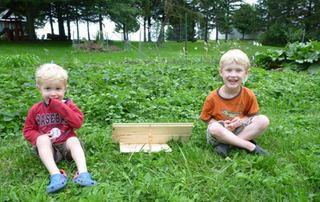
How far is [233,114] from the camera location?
2.62m

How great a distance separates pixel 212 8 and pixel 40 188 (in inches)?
1697

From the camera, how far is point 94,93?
14.0 ft

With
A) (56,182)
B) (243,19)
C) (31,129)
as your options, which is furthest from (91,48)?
(243,19)

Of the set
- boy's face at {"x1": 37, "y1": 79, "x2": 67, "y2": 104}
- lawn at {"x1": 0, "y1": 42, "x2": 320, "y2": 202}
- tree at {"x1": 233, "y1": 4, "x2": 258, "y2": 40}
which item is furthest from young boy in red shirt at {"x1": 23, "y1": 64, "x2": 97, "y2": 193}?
tree at {"x1": 233, "y1": 4, "x2": 258, "y2": 40}

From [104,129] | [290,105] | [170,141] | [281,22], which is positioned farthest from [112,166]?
[281,22]

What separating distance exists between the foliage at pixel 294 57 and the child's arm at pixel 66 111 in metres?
6.91

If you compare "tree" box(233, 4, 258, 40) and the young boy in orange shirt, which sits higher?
"tree" box(233, 4, 258, 40)

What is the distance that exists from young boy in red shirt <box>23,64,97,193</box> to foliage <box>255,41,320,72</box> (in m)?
6.95

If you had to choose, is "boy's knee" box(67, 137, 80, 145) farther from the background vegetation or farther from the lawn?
the background vegetation

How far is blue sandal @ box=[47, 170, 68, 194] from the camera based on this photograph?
6.27 ft

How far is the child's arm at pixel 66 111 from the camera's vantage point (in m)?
2.16

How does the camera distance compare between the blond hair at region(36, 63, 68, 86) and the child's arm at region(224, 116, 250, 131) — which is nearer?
the blond hair at region(36, 63, 68, 86)

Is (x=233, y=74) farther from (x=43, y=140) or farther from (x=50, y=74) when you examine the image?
(x=43, y=140)

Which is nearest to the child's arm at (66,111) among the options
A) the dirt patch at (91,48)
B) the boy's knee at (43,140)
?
the boy's knee at (43,140)
